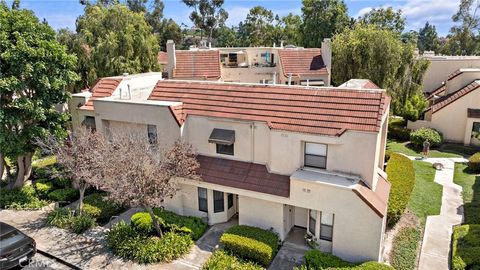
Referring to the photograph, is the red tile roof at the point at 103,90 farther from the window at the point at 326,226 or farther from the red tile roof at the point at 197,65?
the window at the point at 326,226

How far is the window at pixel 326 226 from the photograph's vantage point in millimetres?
17000

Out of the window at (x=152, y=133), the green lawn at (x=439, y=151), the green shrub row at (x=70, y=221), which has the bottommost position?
the green shrub row at (x=70, y=221)

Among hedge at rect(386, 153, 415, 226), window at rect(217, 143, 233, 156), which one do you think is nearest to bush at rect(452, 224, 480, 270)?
hedge at rect(386, 153, 415, 226)

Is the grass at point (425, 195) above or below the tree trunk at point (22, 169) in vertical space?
below

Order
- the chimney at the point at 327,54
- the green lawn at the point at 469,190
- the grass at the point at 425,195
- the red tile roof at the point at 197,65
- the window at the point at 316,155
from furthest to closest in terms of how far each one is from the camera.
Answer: the chimney at the point at 327,54
the red tile roof at the point at 197,65
the grass at the point at 425,195
the green lawn at the point at 469,190
the window at the point at 316,155

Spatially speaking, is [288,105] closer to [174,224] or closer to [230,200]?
[230,200]

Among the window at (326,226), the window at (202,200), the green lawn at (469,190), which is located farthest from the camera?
the green lawn at (469,190)

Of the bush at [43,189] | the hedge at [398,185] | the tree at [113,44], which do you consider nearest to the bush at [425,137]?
the hedge at [398,185]

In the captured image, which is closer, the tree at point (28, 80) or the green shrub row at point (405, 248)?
the green shrub row at point (405, 248)

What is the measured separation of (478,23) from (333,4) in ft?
110

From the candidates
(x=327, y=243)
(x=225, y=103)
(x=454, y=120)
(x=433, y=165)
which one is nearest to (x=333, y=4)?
(x=454, y=120)

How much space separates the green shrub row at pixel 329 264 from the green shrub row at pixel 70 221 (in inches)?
484

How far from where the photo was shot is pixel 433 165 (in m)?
28.9

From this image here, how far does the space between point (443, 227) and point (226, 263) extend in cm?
1297
